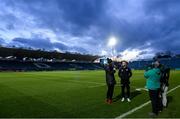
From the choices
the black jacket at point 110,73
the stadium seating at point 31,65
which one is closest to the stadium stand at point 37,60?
the stadium seating at point 31,65

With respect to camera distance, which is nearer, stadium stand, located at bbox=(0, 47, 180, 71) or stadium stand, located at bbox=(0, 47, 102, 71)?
stadium stand, located at bbox=(0, 47, 102, 71)

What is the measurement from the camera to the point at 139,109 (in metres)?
9.47

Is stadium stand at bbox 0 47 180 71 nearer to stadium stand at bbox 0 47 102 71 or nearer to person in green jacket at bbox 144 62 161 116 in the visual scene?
stadium stand at bbox 0 47 102 71

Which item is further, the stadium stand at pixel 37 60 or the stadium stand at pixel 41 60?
the stadium stand at pixel 41 60

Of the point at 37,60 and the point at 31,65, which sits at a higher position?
the point at 37,60

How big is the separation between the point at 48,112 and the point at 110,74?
11.0 ft

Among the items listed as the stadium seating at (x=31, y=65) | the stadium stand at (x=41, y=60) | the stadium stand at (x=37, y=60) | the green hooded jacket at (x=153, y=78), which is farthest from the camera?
the stadium stand at (x=41, y=60)

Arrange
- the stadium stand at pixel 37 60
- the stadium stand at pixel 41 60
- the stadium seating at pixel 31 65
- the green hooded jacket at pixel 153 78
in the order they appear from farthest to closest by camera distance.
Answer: the stadium stand at pixel 41 60 → the stadium stand at pixel 37 60 → the stadium seating at pixel 31 65 → the green hooded jacket at pixel 153 78

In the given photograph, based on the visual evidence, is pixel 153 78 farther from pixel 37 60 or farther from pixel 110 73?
pixel 37 60

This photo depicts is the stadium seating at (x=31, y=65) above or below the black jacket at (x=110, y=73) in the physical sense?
above

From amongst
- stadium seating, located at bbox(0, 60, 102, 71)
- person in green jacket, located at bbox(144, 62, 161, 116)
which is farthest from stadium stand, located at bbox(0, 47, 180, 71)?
person in green jacket, located at bbox(144, 62, 161, 116)

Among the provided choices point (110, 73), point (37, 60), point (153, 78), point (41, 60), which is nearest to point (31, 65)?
point (37, 60)

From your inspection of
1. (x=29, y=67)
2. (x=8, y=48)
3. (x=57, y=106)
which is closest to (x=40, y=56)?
(x=29, y=67)

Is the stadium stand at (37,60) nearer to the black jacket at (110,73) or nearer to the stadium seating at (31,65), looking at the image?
the stadium seating at (31,65)
